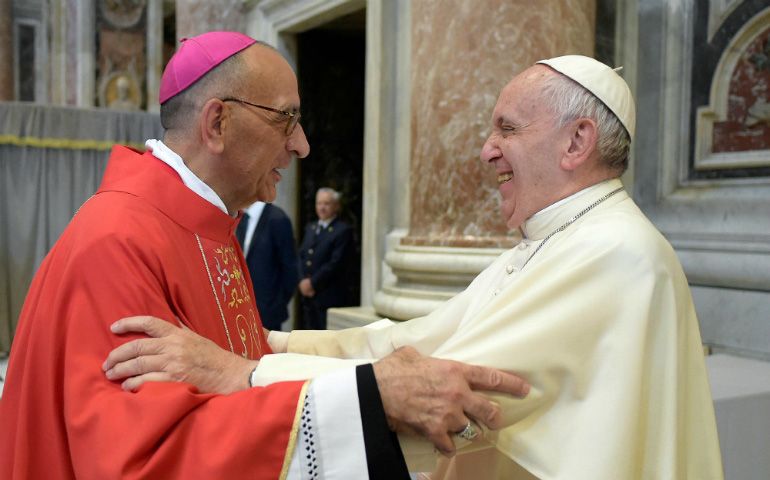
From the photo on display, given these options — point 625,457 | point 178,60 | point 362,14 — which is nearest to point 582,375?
point 625,457

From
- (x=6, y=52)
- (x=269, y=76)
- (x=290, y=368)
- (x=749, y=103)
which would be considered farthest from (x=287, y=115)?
(x=6, y=52)

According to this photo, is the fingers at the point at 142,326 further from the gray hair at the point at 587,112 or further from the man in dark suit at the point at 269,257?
the man in dark suit at the point at 269,257

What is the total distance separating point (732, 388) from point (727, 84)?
5.62ft

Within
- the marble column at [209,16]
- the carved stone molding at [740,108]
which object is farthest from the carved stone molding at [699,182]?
the marble column at [209,16]

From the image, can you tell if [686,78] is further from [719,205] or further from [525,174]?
[525,174]

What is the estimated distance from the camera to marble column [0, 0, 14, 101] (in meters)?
13.1

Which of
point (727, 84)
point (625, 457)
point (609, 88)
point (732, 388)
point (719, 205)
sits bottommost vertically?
point (732, 388)

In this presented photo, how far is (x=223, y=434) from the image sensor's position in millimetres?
1340

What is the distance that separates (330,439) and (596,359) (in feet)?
1.79

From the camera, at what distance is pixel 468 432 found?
1409 mm

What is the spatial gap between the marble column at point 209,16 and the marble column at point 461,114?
3.92 metres

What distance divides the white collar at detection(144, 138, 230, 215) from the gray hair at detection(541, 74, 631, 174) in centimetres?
83

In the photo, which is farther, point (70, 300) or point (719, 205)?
point (719, 205)

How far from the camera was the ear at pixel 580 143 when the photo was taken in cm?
180
